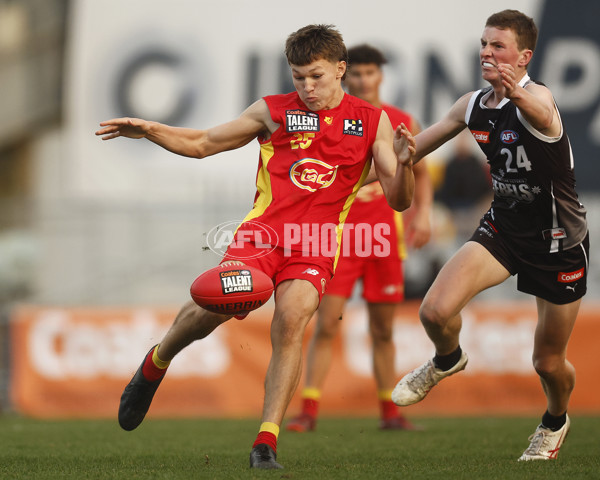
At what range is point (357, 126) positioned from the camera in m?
5.64

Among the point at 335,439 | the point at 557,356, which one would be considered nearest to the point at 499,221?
the point at 557,356

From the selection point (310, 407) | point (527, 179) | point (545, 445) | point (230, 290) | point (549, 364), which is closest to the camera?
point (230, 290)

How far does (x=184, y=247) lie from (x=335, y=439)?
6.93 meters

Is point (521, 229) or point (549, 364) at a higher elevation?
point (521, 229)

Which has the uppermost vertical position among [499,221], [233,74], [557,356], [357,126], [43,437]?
[233,74]

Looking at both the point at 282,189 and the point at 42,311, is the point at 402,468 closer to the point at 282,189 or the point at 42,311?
the point at 282,189

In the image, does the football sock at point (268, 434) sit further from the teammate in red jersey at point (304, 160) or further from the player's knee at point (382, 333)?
the player's knee at point (382, 333)

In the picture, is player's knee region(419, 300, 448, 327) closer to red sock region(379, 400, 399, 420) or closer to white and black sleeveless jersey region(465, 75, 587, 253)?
white and black sleeveless jersey region(465, 75, 587, 253)

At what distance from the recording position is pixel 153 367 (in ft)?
19.4

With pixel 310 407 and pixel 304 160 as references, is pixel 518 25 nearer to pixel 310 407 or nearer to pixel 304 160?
pixel 304 160

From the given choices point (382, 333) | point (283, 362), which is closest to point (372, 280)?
point (382, 333)

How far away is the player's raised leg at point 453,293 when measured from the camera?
552 centimetres

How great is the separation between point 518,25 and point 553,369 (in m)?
1.90

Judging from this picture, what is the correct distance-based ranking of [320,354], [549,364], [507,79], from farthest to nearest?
[320,354] → [549,364] → [507,79]
